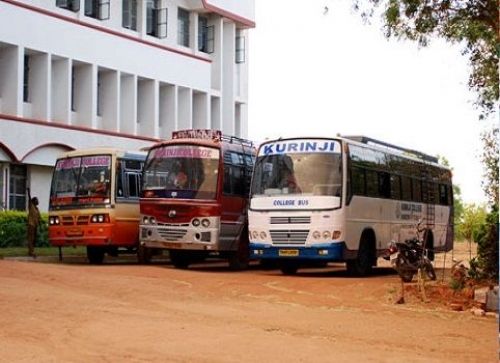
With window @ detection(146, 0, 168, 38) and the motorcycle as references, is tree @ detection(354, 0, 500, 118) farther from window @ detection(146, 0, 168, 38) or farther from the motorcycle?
window @ detection(146, 0, 168, 38)

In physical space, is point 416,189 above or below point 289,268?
above

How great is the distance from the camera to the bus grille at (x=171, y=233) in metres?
19.9

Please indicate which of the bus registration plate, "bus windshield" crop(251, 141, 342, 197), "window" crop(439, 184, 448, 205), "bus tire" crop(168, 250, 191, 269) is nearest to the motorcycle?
"bus windshield" crop(251, 141, 342, 197)

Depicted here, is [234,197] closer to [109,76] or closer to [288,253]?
[288,253]

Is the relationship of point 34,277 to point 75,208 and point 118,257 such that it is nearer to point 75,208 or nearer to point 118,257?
point 75,208

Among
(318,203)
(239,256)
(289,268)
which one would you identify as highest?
(318,203)

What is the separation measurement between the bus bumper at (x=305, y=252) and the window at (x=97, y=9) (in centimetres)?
1639

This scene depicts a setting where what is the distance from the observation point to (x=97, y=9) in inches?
1281

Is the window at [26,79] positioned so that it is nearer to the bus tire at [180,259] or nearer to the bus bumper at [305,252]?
the bus tire at [180,259]

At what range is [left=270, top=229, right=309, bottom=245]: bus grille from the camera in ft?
61.4

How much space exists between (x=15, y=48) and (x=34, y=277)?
13.8 m

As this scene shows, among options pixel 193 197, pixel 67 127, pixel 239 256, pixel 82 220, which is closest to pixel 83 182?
pixel 82 220

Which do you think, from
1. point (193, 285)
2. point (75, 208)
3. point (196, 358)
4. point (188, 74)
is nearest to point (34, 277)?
point (193, 285)

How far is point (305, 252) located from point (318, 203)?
3.73 feet
